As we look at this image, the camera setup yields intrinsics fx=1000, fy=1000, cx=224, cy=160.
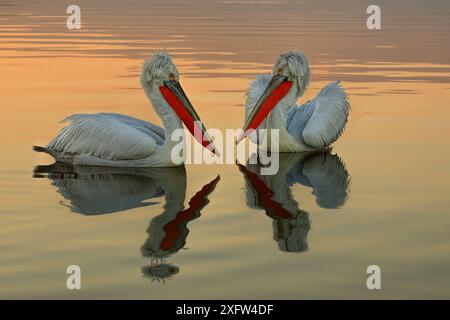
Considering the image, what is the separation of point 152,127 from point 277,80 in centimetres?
135

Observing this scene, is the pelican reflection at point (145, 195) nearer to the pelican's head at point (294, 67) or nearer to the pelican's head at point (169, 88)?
the pelican's head at point (169, 88)

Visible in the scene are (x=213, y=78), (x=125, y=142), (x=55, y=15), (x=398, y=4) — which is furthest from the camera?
(x=398, y=4)

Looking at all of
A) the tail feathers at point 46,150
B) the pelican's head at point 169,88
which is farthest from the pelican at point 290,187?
the tail feathers at point 46,150

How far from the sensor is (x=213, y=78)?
1341 centimetres

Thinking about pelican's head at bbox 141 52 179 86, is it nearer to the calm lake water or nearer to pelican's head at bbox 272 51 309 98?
the calm lake water

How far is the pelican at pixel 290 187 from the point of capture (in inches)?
243

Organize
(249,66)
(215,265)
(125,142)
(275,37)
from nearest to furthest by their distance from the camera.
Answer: (215,265)
(125,142)
(249,66)
(275,37)

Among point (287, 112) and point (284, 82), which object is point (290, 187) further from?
point (287, 112)

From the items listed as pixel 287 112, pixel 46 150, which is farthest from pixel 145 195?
pixel 287 112

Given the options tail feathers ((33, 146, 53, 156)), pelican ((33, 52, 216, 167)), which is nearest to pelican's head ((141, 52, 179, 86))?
pelican ((33, 52, 216, 167))

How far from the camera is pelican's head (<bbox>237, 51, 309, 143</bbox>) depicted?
354 inches

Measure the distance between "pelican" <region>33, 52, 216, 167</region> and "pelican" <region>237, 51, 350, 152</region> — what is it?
765 millimetres
